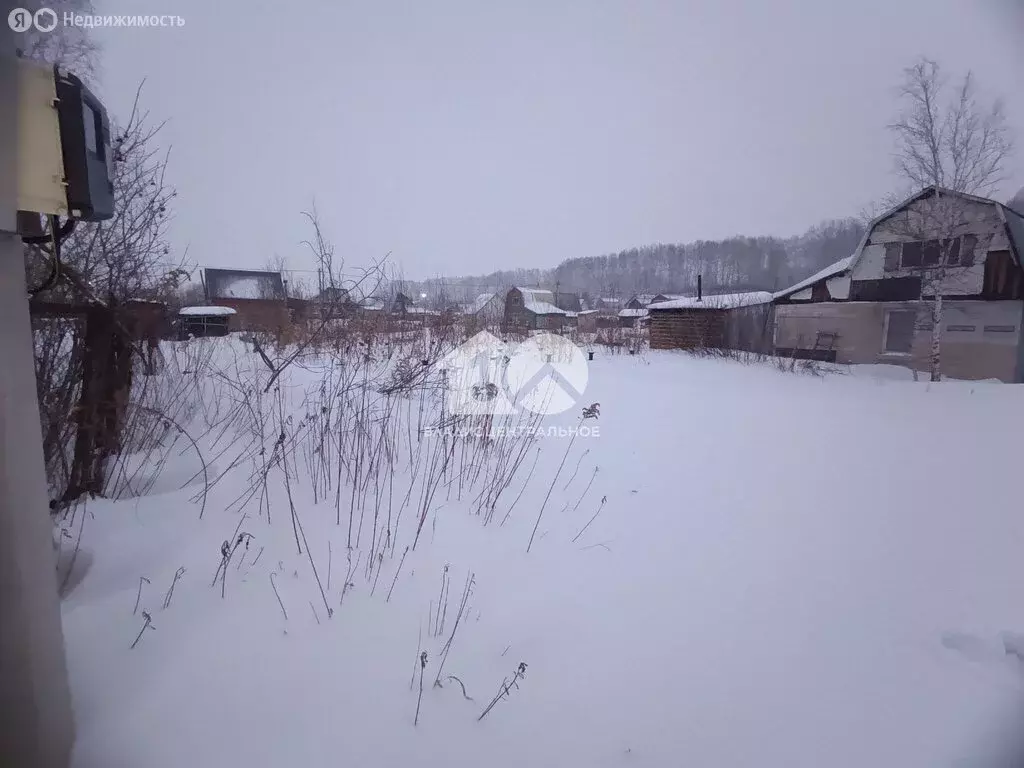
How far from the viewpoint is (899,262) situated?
23.3 ft

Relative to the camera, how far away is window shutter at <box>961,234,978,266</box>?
5.48 metres

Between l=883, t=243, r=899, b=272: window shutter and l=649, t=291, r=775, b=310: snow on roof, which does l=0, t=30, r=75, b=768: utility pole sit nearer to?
l=883, t=243, r=899, b=272: window shutter

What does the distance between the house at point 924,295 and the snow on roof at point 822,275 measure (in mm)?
33

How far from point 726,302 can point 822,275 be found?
420cm

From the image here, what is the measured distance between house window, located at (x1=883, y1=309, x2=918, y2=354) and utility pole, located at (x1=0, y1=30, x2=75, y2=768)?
47.4 ft

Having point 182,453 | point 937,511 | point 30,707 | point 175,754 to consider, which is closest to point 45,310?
point 182,453

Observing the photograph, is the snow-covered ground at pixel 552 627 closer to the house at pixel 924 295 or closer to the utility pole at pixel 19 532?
the utility pole at pixel 19 532

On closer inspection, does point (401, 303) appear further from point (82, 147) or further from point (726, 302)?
point (726, 302)

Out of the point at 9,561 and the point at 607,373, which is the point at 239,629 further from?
the point at 607,373

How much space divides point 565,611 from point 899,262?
9296 millimetres

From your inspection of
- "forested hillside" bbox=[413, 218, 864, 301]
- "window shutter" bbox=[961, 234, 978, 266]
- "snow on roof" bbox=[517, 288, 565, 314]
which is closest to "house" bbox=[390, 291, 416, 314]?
"forested hillside" bbox=[413, 218, 864, 301]

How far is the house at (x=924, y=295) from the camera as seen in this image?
5293 millimetres

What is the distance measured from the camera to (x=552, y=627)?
1532 mm

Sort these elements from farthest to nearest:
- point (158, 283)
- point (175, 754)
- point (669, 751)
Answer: point (158, 283) → point (669, 751) → point (175, 754)
